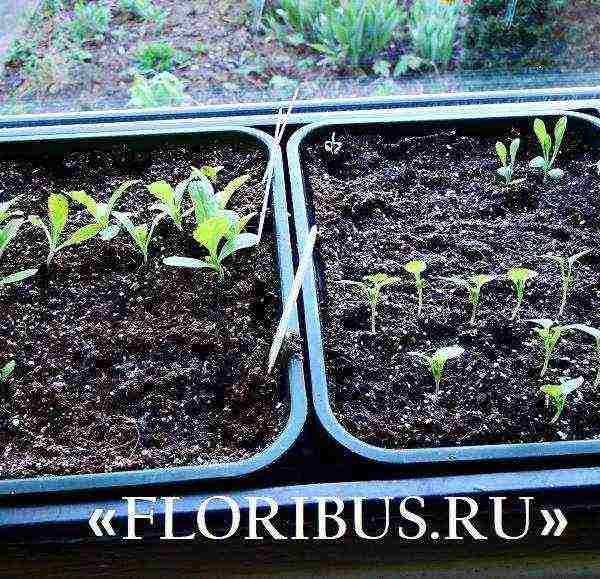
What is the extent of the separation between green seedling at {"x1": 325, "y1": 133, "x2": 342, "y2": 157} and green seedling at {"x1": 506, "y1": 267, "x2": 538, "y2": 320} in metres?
0.31

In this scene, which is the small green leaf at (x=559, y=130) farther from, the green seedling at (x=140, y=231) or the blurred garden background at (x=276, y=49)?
the green seedling at (x=140, y=231)

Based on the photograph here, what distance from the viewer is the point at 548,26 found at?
40.8 inches

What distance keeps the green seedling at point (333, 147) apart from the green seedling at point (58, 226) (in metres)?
0.33

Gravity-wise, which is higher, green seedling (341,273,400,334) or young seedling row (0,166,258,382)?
young seedling row (0,166,258,382)

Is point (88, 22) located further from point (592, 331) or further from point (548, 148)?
point (592, 331)

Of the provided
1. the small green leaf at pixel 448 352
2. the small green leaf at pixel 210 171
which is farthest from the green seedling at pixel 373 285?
the small green leaf at pixel 210 171

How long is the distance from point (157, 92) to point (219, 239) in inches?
13.2

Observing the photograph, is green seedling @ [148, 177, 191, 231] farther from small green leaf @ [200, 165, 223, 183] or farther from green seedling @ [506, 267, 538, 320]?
green seedling @ [506, 267, 538, 320]

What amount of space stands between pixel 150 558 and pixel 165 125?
A: 59 cm

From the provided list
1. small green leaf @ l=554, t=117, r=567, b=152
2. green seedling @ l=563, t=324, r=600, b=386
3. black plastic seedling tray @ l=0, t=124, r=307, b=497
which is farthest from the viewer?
small green leaf @ l=554, t=117, r=567, b=152

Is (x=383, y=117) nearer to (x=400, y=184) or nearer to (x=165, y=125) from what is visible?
(x=400, y=184)

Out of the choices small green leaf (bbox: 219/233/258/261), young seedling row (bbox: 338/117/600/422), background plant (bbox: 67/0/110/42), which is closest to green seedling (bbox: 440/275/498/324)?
young seedling row (bbox: 338/117/600/422)

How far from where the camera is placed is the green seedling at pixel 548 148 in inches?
38.3

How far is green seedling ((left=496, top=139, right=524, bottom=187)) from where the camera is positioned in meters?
0.97
